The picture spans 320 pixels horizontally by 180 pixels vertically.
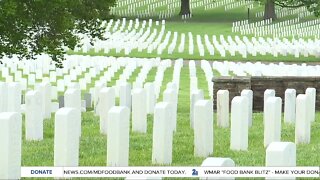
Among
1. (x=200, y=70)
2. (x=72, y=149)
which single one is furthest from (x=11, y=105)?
(x=200, y=70)

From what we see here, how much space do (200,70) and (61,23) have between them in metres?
14.5

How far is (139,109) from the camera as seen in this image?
1286 cm

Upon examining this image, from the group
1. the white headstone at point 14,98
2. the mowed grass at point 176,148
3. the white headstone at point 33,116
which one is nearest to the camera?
the mowed grass at point 176,148

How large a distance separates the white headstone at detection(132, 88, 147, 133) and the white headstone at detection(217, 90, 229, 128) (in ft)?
5.31

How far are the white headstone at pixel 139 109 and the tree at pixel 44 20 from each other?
4.01 m

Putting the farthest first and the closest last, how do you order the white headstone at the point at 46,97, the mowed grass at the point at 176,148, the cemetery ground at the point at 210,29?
1. the cemetery ground at the point at 210,29
2. the white headstone at the point at 46,97
3. the mowed grass at the point at 176,148

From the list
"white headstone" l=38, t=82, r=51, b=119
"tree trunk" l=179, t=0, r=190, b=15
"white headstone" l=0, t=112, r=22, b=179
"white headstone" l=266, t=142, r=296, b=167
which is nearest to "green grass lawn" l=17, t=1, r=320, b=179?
"white headstone" l=38, t=82, r=51, b=119

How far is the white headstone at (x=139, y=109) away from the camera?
1260cm

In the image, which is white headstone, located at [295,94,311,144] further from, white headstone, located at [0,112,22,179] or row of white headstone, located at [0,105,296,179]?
white headstone, located at [0,112,22,179]

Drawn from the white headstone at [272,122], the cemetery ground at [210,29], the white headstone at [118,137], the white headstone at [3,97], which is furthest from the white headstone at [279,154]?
the cemetery ground at [210,29]

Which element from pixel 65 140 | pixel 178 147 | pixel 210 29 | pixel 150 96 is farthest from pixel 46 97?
pixel 210 29

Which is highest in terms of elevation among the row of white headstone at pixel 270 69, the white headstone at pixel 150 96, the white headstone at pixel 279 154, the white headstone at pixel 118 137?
the white headstone at pixel 279 154

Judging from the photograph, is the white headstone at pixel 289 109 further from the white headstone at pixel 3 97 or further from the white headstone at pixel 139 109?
the white headstone at pixel 3 97

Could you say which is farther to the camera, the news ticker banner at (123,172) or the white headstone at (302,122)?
the white headstone at (302,122)
